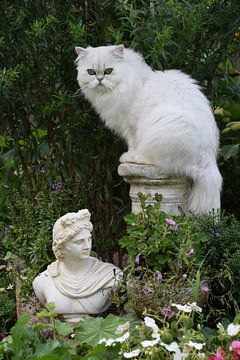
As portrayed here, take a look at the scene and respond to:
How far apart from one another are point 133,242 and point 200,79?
4.35ft

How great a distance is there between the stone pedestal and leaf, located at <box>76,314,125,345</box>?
0.76 m

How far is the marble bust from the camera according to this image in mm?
3578

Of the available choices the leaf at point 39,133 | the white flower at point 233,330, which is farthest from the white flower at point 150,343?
the leaf at point 39,133

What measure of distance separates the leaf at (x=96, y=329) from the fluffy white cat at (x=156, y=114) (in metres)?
0.89

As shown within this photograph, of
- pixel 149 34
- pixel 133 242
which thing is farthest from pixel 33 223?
pixel 149 34

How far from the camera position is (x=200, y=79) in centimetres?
445

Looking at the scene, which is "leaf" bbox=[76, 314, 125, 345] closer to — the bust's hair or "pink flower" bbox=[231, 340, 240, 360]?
the bust's hair

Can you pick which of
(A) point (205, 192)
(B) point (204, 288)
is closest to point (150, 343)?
(B) point (204, 288)

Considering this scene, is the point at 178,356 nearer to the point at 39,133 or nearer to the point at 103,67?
the point at 103,67

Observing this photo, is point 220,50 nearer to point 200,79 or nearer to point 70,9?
point 200,79

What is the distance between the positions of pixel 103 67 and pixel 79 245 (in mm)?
936

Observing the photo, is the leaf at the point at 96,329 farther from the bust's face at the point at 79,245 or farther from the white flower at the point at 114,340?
the bust's face at the point at 79,245

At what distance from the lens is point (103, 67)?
3.86 metres

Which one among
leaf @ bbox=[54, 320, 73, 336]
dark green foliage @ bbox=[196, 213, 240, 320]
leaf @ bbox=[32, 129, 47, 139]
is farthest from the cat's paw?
leaf @ bbox=[54, 320, 73, 336]
